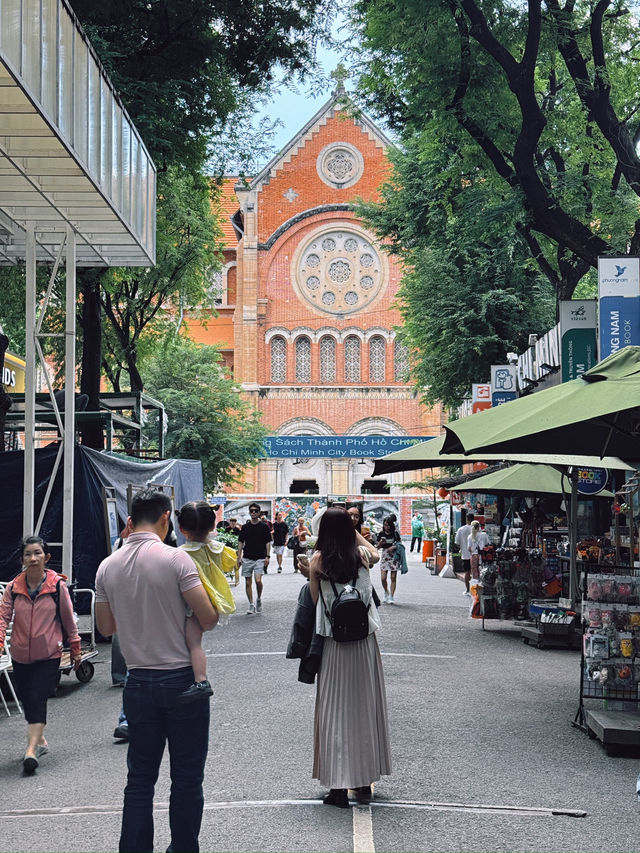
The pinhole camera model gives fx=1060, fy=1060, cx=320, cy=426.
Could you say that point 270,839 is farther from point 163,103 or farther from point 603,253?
point 163,103

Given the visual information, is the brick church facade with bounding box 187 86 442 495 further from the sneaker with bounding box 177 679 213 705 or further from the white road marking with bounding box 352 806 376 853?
the sneaker with bounding box 177 679 213 705

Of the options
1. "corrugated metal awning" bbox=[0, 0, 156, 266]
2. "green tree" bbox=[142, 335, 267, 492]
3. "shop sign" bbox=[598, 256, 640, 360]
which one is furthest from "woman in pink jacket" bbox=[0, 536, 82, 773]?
"green tree" bbox=[142, 335, 267, 492]

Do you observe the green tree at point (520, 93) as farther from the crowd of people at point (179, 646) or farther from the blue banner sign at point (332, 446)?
the blue banner sign at point (332, 446)

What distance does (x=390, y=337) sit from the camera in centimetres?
5141

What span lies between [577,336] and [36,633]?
12.3 meters

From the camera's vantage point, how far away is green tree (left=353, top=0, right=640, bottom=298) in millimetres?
13602

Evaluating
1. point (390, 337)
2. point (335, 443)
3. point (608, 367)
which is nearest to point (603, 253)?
point (608, 367)

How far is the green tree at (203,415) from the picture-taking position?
36.3m

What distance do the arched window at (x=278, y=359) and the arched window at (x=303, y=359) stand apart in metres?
0.64

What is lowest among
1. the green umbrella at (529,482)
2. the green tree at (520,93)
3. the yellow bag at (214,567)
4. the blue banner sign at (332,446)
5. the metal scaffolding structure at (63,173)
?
the yellow bag at (214,567)

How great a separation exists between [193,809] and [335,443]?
42.9m

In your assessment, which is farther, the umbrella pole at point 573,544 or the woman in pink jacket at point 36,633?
the umbrella pole at point 573,544

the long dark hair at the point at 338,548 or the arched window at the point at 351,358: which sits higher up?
the arched window at the point at 351,358

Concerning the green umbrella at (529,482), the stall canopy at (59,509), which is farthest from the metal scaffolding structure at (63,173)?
the green umbrella at (529,482)
